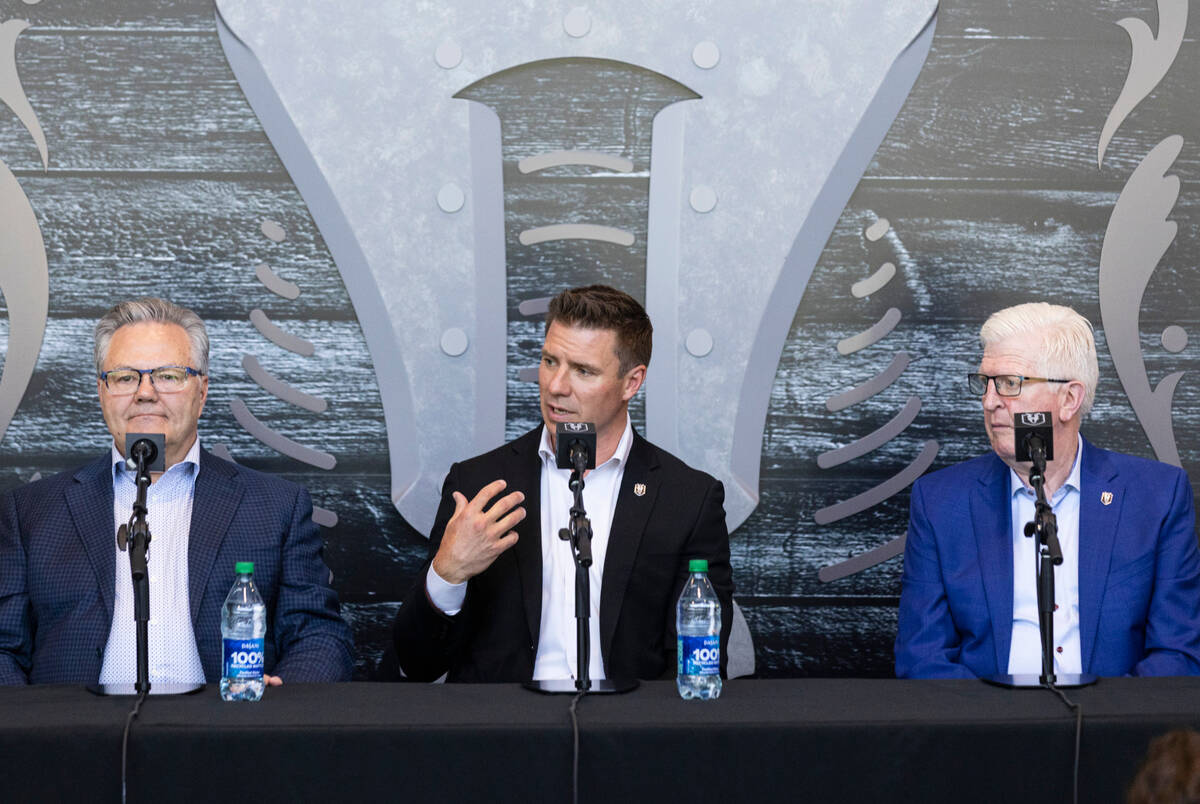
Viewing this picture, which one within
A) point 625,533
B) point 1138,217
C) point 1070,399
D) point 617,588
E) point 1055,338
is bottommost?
point 617,588

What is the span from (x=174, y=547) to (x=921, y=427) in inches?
68.6

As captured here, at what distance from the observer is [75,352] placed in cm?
299

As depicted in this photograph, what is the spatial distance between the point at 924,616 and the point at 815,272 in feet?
2.87

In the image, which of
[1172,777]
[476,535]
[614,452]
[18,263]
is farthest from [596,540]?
[1172,777]

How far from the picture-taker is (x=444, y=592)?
7.90 ft

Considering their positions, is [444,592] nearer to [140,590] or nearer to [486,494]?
[486,494]

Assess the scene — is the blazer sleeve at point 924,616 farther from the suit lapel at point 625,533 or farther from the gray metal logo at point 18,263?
the gray metal logo at point 18,263

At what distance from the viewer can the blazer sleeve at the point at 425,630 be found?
96.1 inches

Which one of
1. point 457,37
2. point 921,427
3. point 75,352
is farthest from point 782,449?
point 75,352

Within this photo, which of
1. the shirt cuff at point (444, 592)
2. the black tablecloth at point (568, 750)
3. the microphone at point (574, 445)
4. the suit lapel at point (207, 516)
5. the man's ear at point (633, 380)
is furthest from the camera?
the man's ear at point (633, 380)

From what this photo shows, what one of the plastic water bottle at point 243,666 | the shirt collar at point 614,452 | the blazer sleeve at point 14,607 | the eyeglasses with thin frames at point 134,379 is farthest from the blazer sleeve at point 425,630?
the blazer sleeve at point 14,607

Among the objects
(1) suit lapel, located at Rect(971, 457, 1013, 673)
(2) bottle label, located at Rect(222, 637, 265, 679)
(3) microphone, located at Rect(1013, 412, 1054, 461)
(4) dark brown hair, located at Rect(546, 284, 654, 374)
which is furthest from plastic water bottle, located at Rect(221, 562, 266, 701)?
(1) suit lapel, located at Rect(971, 457, 1013, 673)

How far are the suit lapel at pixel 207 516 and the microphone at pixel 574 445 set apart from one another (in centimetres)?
91

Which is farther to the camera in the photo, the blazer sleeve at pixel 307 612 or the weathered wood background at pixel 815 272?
the weathered wood background at pixel 815 272
